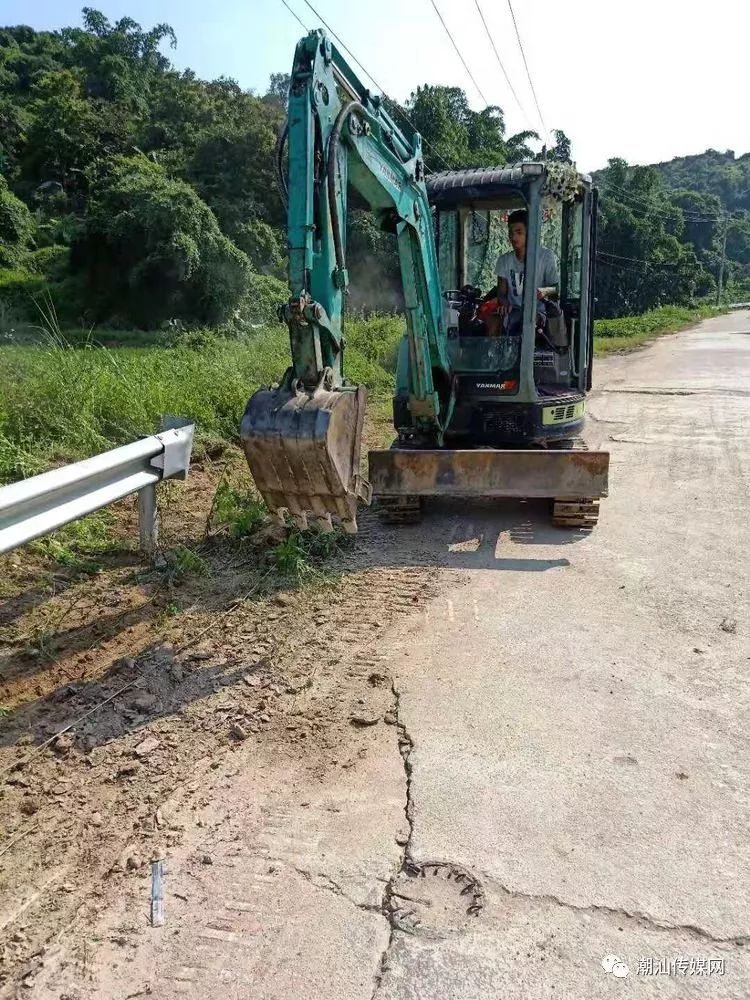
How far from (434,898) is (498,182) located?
5.77m

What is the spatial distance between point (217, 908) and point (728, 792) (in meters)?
2.03

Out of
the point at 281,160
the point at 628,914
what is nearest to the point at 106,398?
Result: the point at 281,160

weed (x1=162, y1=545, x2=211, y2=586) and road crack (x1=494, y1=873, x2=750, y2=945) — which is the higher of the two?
weed (x1=162, y1=545, x2=211, y2=586)

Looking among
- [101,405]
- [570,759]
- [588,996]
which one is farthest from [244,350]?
[588,996]

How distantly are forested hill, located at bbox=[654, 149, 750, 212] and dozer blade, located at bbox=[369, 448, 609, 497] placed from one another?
379 feet

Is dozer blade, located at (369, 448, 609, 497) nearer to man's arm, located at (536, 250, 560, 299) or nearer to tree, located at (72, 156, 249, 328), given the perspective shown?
man's arm, located at (536, 250, 560, 299)

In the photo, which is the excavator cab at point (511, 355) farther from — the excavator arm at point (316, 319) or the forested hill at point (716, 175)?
the forested hill at point (716, 175)

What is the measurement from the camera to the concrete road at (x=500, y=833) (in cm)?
228

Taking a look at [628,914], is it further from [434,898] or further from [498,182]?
[498,182]

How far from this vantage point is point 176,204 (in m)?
22.3

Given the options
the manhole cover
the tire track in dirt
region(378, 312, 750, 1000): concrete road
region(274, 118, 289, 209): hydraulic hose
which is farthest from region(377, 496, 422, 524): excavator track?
the manhole cover

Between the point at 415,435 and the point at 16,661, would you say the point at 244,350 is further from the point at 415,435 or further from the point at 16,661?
the point at 16,661

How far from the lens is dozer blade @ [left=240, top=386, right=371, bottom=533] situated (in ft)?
12.6

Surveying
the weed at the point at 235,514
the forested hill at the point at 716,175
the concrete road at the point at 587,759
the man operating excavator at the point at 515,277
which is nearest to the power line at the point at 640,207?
the man operating excavator at the point at 515,277
